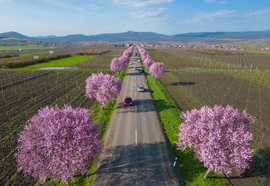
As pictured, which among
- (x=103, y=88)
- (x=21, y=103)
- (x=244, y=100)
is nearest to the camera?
(x=103, y=88)

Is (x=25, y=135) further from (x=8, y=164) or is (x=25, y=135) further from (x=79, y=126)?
(x=8, y=164)

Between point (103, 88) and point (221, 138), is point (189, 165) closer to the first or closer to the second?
point (221, 138)

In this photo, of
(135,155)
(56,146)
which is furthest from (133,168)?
(56,146)

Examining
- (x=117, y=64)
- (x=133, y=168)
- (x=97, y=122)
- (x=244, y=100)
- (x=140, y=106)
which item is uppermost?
(x=117, y=64)

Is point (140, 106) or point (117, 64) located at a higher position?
point (117, 64)

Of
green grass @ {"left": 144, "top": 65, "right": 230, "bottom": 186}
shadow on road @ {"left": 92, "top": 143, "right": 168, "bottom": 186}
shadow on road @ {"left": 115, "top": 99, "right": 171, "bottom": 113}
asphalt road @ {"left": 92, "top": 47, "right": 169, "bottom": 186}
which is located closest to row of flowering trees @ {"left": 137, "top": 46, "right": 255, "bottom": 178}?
green grass @ {"left": 144, "top": 65, "right": 230, "bottom": 186}

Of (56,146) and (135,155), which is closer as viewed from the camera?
(56,146)

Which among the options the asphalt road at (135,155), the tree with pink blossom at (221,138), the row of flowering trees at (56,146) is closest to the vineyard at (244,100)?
the tree with pink blossom at (221,138)

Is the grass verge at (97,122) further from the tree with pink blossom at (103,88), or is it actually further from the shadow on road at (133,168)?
the tree with pink blossom at (103,88)

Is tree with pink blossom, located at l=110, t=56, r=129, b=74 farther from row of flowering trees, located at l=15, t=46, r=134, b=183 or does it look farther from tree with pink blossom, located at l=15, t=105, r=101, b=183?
tree with pink blossom, located at l=15, t=105, r=101, b=183
